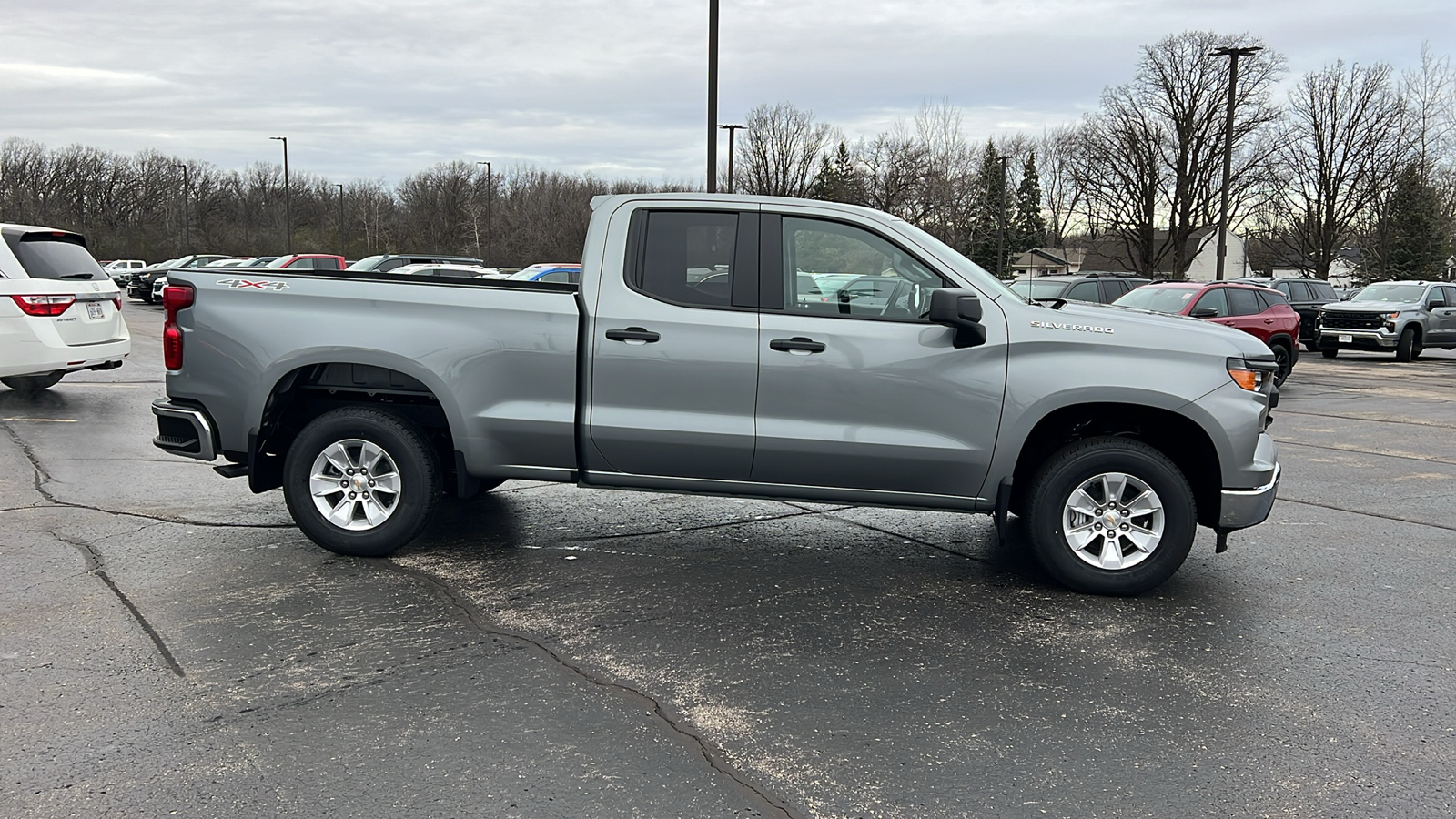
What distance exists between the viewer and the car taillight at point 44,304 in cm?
1096

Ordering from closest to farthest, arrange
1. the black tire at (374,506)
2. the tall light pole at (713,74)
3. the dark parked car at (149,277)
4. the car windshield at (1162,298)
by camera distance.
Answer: the black tire at (374,506)
the car windshield at (1162,298)
the tall light pole at (713,74)
the dark parked car at (149,277)

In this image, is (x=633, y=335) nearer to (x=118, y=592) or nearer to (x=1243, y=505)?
(x=118, y=592)

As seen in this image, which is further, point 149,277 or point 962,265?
point 149,277

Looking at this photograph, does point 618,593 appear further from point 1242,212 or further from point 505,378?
point 1242,212

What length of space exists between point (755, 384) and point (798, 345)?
287mm

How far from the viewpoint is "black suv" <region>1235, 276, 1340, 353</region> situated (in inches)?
1030

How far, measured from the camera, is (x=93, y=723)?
3.67 metres

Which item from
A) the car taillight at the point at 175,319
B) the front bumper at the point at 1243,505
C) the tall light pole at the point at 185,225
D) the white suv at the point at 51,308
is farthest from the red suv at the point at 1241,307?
A: the tall light pole at the point at 185,225

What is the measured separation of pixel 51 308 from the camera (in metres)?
11.1

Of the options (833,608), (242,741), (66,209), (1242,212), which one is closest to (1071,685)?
(833,608)

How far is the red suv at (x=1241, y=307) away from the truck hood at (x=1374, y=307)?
620 centimetres

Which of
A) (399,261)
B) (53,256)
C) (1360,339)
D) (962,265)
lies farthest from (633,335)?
(1360,339)

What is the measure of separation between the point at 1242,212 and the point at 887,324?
57.5 metres

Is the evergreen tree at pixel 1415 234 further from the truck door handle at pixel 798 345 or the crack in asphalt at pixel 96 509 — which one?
the crack in asphalt at pixel 96 509
